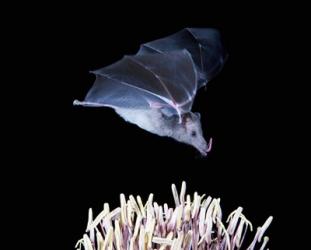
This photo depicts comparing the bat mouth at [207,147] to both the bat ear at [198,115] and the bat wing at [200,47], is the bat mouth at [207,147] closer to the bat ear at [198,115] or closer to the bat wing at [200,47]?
the bat ear at [198,115]

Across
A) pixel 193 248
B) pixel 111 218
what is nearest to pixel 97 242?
pixel 111 218

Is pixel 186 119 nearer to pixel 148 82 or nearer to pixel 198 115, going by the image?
pixel 198 115

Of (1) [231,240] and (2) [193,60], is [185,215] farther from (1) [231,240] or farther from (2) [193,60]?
(2) [193,60]

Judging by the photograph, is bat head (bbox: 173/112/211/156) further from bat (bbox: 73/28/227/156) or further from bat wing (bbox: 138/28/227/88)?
bat wing (bbox: 138/28/227/88)

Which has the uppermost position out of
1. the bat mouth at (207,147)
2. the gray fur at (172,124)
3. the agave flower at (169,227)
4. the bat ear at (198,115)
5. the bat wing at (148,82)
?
the bat wing at (148,82)

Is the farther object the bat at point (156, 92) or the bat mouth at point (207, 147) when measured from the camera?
the bat mouth at point (207, 147)

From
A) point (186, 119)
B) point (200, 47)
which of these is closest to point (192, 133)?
point (186, 119)

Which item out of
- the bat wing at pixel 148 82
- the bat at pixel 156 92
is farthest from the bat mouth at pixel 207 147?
the bat wing at pixel 148 82
